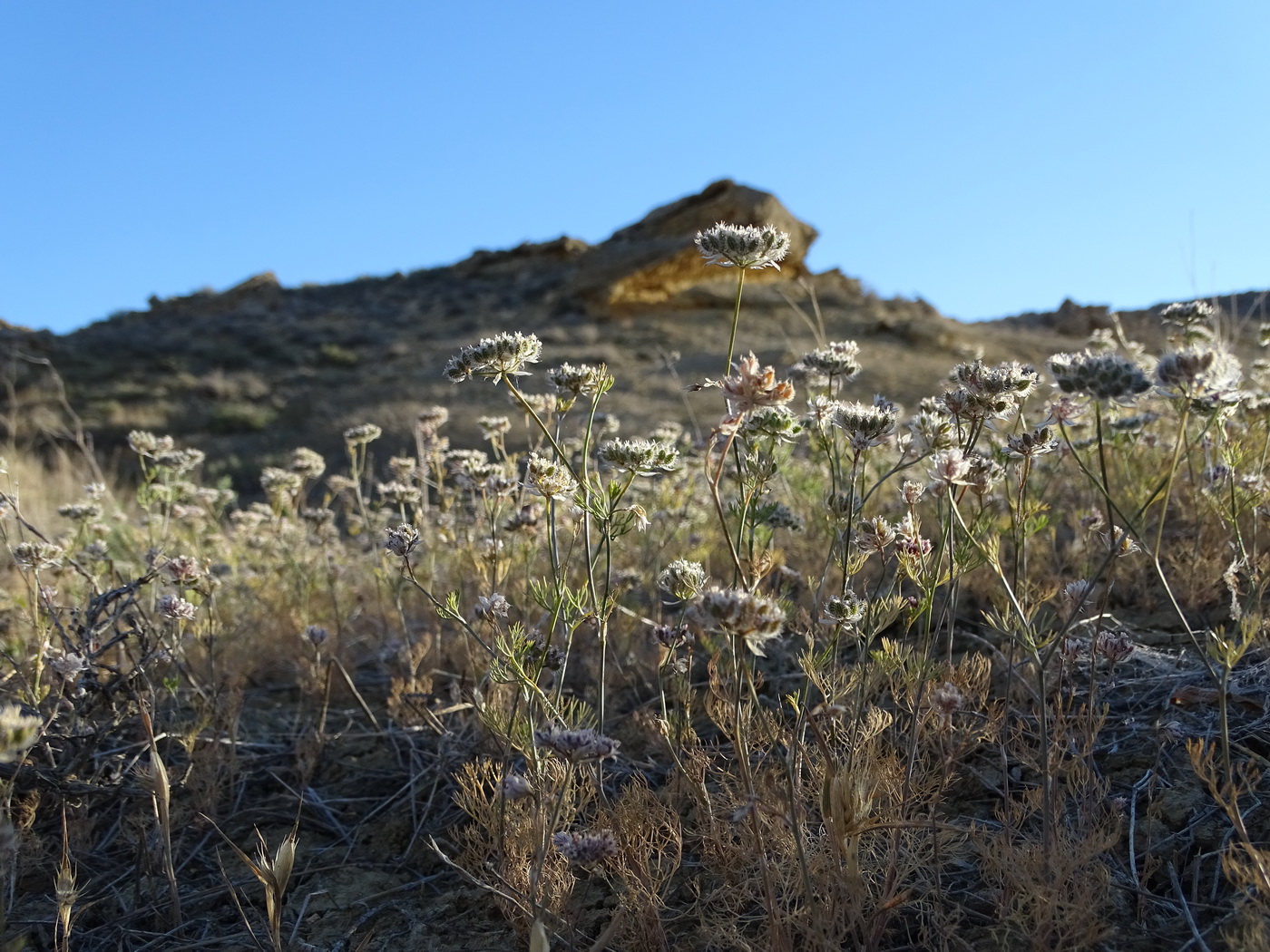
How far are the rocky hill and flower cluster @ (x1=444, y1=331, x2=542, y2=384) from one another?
15703 millimetres

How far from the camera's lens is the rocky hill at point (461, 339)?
78.2 feet

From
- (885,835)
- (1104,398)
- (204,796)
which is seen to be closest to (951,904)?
(885,835)

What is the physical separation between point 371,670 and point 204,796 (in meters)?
1.67

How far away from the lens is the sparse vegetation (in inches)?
91.2

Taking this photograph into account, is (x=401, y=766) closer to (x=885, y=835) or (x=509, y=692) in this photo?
(x=509, y=692)

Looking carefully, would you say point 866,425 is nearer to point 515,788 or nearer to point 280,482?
point 515,788

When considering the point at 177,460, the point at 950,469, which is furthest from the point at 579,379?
the point at 177,460

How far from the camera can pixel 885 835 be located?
269cm

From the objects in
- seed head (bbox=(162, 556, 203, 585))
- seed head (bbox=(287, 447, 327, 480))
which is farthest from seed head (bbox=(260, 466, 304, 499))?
seed head (bbox=(162, 556, 203, 585))

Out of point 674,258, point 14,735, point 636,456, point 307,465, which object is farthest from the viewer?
point 674,258

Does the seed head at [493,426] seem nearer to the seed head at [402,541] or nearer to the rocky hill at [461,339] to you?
the seed head at [402,541]

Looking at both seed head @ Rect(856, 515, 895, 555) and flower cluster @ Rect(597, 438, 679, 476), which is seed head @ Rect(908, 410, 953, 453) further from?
flower cluster @ Rect(597, 438, 679, 476)

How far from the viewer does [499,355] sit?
2842 mm

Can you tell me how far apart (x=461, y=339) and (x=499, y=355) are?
3174cm
